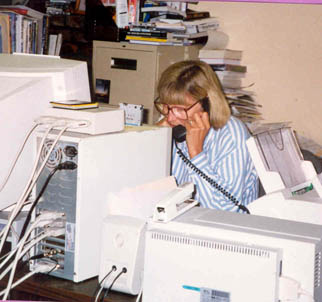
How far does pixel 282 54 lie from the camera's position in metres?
3.29

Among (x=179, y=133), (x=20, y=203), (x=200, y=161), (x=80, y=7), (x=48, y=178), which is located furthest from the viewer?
(x=80, y=7)

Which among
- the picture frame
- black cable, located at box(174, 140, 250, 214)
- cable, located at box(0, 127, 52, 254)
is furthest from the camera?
the picture frame

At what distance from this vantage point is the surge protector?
139cm

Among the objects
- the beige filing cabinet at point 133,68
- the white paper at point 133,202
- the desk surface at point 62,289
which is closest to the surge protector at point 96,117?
the white paper at point 133,202

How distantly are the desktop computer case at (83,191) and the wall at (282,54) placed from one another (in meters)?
2.01

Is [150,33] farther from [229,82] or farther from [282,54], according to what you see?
[282,54]

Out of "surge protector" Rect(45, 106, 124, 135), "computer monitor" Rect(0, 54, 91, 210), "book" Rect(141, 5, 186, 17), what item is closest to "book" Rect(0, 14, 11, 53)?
"book" Rect(141, 5, 186, 17)

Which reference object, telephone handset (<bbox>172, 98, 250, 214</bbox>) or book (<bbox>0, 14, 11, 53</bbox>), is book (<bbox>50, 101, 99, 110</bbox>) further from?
book (<bbox>0, 14, 11, 53</bbox>)

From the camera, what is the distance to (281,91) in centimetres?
331

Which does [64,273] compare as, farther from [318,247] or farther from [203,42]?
[203,42]

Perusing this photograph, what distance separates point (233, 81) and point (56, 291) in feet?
7.04

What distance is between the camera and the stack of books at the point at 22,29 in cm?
297

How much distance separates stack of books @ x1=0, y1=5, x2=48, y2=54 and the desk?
6.09 ft

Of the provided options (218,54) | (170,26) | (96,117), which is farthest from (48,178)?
(218,54)
